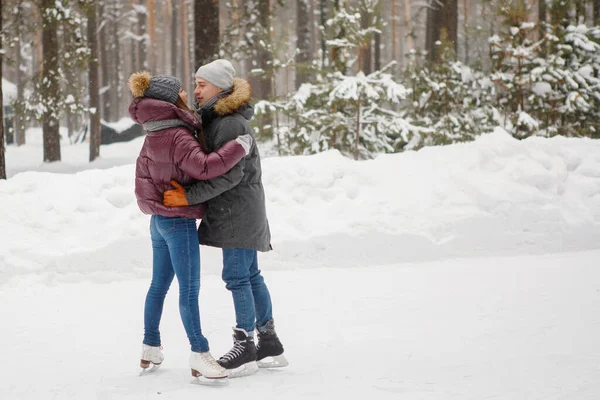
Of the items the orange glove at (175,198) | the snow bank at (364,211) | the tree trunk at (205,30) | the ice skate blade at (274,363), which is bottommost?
the ice skate blade at (274,363)

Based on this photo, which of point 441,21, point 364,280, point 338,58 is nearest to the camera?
point 364,280

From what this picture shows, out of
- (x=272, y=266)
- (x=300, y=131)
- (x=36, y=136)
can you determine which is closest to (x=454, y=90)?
(x=300, y=131)

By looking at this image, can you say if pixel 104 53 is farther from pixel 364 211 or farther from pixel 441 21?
pixel 364 211

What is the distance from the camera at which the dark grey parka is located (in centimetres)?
386

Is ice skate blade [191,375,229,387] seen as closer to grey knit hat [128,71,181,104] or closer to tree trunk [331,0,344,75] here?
grey knit hat [128,71,181,104]

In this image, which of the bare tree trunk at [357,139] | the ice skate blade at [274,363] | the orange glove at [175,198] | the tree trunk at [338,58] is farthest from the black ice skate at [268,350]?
the tree trunk at [338,58]

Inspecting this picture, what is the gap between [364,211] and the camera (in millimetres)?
7340

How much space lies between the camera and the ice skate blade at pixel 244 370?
395cm

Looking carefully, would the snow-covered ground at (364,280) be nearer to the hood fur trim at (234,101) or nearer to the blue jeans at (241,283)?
the blue jeans at (241,283)

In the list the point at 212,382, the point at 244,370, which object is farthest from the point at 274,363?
the point at 212,382

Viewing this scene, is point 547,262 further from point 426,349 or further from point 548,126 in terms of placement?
point 548,126

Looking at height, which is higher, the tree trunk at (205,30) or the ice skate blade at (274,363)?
the tree trunk at (205,30)

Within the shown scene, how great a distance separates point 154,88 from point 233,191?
0.76m

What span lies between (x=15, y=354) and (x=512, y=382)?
10.6ft
